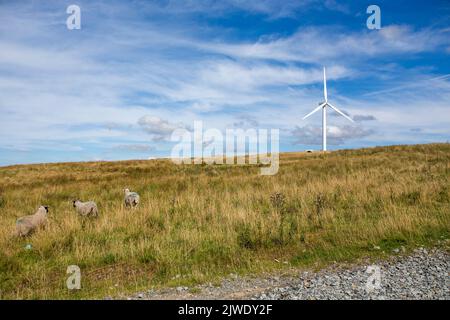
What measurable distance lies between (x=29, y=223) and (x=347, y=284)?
9.42m

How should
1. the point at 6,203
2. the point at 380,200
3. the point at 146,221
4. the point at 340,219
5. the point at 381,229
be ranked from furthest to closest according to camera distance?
the point at 6,203
the point at 380,200
the point at 146,221
the point at 340,219
the point at 381,229

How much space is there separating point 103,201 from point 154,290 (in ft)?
38.8

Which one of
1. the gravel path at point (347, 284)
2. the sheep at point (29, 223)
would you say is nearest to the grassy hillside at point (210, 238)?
the sheep at point (29, 223)

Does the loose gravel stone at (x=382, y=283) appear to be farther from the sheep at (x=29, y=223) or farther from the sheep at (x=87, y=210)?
the sheep at (x=87, y=210)

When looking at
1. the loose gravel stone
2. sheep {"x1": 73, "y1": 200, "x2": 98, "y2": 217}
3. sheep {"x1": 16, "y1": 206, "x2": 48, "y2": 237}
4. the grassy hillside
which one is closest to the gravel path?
the loose gravel stone

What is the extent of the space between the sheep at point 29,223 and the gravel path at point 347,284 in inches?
240

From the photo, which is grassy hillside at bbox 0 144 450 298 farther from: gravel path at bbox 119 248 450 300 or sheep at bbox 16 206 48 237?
gravel path at bbox 119 248 450 300

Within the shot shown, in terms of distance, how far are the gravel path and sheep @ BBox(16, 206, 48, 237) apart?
20.0 ft

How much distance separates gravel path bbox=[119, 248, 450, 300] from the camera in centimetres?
585

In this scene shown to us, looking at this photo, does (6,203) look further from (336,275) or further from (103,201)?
(336,275)

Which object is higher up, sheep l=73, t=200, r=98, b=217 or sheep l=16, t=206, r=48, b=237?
sheep l=73, t=200, r=98, b=217

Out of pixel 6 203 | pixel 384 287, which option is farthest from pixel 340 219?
pixel 6 203


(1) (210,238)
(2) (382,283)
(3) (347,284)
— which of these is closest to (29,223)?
(1) (210,238)
